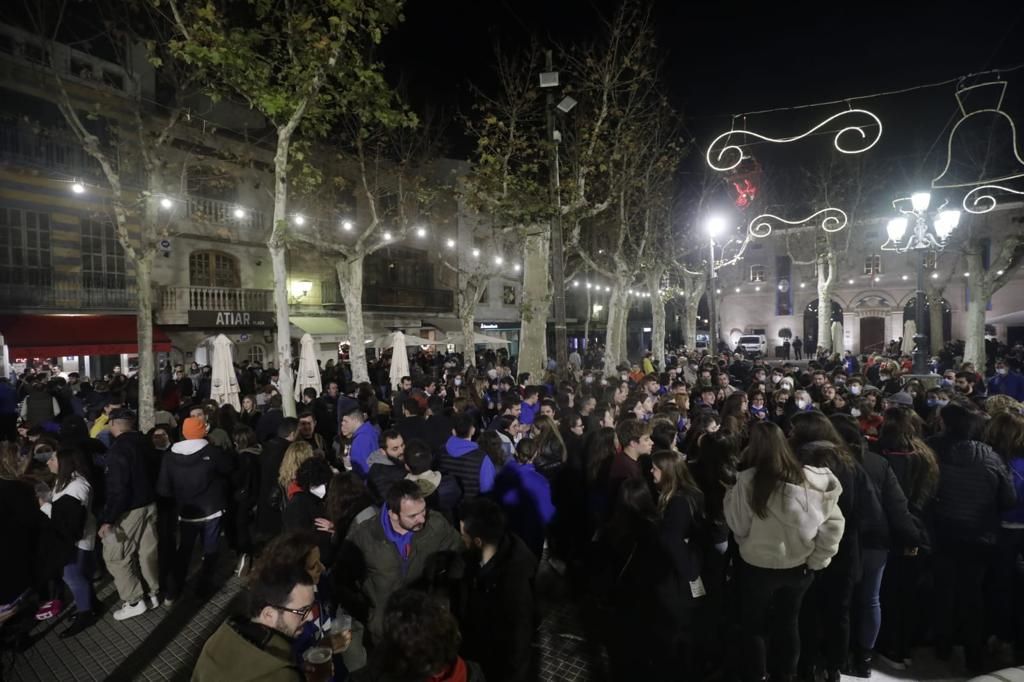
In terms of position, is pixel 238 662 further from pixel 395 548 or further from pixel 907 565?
pixel 907 565

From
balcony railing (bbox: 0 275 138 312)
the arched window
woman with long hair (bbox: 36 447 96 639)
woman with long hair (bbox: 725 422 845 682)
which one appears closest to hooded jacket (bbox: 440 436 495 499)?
woman with long hair (bbox: 725 422 845 682)

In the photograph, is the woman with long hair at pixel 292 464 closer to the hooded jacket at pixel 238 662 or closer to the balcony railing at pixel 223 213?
the hooded jacket at pixel 238 662

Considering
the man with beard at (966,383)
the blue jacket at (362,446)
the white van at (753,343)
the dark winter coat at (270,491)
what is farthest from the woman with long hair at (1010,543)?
the white van at (753,343)

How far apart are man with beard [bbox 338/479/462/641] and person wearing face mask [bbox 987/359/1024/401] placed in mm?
11350

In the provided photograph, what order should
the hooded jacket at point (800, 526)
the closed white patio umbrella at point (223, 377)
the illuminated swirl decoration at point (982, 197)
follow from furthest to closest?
the closed white patio umbrella at point (223, 377), the illuminated swirl decoration at point (982, 197), the hooded jacket at point (800, 526)

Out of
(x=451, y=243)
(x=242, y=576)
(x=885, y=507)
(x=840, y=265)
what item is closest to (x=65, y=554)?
(x=242, y=576)

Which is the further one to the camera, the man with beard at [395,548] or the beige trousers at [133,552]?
the beige trousers at [133,552]

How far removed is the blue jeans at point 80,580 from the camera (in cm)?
512

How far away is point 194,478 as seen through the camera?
210 inches

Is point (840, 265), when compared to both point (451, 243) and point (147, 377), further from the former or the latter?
point (147, 377)

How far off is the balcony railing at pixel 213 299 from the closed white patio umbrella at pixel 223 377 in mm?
10820

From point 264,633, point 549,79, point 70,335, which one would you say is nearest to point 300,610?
point 264,633

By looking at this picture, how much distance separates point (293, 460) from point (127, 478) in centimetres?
179

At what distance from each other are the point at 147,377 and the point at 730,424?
10992 millimetres
